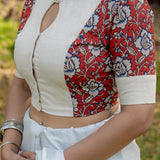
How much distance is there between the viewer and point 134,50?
112cm

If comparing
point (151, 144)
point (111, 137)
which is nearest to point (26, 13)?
point (111, 137)

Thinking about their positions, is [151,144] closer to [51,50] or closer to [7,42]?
[51,50]

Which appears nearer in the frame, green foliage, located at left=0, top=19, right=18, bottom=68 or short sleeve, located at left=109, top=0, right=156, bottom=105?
short sleeve, located at left=109, top=0, right=156, bottom=105

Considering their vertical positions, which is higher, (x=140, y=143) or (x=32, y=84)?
(x=32, y=84)

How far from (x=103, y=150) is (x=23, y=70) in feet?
1.53

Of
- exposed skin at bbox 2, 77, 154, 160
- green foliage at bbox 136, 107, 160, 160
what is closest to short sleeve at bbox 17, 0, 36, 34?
exposed skin at bbox 2, 77, 154, 160

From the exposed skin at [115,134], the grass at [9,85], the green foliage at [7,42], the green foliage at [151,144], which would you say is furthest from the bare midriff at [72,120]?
the green foliage at [7,42]

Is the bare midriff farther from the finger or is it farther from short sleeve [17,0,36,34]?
short sleeve [17,0,36,34]

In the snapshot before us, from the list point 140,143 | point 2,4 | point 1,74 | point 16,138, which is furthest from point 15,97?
point 2,4

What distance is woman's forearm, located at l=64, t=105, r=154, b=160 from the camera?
115 centimetres

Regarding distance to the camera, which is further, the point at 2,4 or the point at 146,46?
the point at 2,4

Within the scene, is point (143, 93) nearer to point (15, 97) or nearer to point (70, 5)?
point (70, 5)

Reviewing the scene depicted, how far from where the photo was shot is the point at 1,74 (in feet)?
18.5

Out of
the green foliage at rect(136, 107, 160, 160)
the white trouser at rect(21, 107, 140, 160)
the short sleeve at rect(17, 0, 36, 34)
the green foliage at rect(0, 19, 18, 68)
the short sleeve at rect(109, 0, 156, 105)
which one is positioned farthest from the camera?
the green foliage at rect(0, 19, 18, 68)
